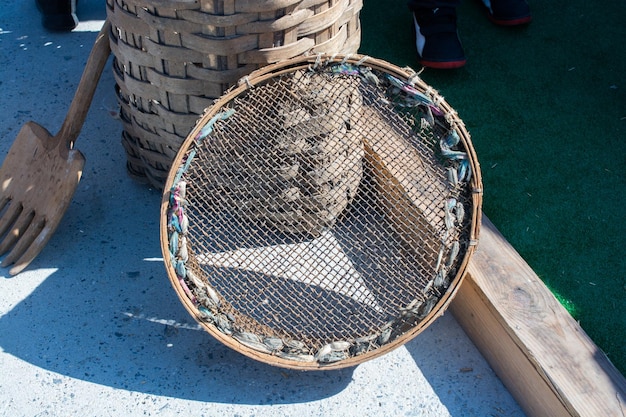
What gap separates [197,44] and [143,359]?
720 mm

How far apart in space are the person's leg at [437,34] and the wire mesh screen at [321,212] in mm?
520

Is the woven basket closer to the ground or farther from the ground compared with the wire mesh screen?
farther from the ground

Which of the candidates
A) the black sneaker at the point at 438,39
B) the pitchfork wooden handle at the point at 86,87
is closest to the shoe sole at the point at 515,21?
the black sneaker at the point at 438,39

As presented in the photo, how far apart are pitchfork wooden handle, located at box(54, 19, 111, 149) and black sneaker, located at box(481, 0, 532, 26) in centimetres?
141

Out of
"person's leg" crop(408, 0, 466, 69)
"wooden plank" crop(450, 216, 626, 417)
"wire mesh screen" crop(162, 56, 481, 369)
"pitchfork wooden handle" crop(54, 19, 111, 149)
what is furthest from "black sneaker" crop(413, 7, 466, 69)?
"pitchfork wooden handle" crop(54, 19, 111, 149)

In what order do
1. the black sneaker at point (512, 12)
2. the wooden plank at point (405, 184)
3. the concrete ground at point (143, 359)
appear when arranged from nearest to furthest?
1. the concrete ground at point (143, 359)
2. the wooden plank at point (405, 184)
3. the black sneaker at point (512, 12)

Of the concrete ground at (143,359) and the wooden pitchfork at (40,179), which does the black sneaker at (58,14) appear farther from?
the concrete ground at (143,359)

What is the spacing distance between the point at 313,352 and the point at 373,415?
201mm

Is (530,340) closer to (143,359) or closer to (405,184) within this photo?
(405,184)

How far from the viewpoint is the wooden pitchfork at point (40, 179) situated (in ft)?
5.45

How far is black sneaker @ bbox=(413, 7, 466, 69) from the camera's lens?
85.3 inches

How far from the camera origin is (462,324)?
1589mm

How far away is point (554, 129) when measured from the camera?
200 cm

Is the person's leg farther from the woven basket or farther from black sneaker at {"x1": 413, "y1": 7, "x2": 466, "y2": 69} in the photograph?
the woven basket
